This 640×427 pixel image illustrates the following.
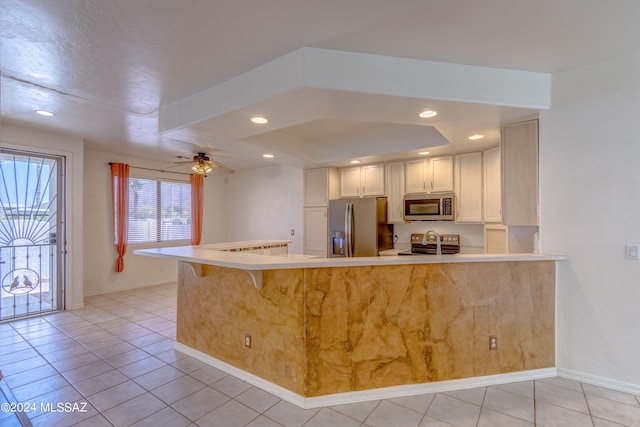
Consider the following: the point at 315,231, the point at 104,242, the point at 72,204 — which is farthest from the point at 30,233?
the point at 315,231

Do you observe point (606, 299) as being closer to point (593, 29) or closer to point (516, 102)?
point (516, 102)

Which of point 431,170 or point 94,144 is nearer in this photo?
point 431,170

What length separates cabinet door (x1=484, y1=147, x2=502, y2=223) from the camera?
3.83m

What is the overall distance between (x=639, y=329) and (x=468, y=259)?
1.38 m

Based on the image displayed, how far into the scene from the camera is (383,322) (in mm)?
2377

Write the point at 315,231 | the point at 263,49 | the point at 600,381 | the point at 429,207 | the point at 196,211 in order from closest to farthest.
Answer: the point at 263,49
the point at 600,381
the point at 429,207
the point at 315,231
the point at 196,211

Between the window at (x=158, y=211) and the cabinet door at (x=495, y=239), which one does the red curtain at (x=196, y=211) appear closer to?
the window at (x=158, y=211)

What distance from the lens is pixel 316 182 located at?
5.45 m

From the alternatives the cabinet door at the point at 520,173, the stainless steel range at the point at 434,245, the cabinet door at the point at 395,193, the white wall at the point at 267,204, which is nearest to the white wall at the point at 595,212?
the cabinet door at the point at 520,173

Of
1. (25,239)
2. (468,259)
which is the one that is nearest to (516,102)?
(468,259)

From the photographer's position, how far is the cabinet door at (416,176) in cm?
454

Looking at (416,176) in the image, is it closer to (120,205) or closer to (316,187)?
(316,187)

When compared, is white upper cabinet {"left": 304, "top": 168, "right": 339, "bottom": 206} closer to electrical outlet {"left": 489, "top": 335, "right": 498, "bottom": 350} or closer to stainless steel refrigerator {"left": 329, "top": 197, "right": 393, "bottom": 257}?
stainless steel refrigerator {"left": 329, "top": 197, "right": 393, "bottom": 257}

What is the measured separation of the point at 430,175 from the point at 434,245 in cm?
109
